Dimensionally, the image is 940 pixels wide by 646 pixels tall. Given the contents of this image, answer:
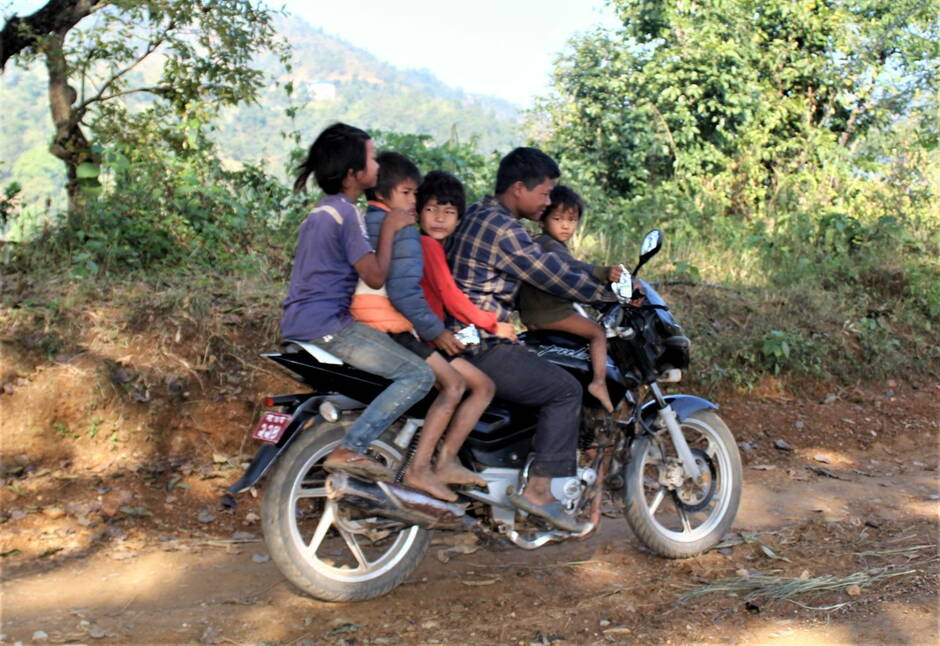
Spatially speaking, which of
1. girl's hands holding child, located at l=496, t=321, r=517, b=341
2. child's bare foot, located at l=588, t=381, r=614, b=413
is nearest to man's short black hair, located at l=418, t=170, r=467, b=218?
A: girl's hands holding child, located at l=496, t=321, r=517, b=341

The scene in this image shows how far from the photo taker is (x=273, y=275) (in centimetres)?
677

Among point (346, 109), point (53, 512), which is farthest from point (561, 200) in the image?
point (346, 109)

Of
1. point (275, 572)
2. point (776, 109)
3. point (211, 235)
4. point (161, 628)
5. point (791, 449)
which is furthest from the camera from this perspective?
point (776, 109)

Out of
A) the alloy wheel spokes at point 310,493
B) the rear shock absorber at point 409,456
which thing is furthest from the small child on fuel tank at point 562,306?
the alloy wheel spokes at point 310,493

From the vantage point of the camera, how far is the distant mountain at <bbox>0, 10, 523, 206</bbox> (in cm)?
924

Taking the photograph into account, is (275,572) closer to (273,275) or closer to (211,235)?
(273,275)

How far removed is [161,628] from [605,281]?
2.36 meters

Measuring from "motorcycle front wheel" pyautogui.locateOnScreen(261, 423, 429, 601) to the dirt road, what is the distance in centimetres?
12

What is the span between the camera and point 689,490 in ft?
15.2

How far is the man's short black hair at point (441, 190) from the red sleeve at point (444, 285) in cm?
18

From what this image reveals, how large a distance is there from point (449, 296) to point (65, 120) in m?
4.85

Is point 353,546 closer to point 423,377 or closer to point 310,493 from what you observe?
point 310,493

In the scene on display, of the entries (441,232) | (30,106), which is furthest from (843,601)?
(30,106)

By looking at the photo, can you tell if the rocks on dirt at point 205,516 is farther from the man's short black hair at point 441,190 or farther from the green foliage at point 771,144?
the green foliage at point 771,144
